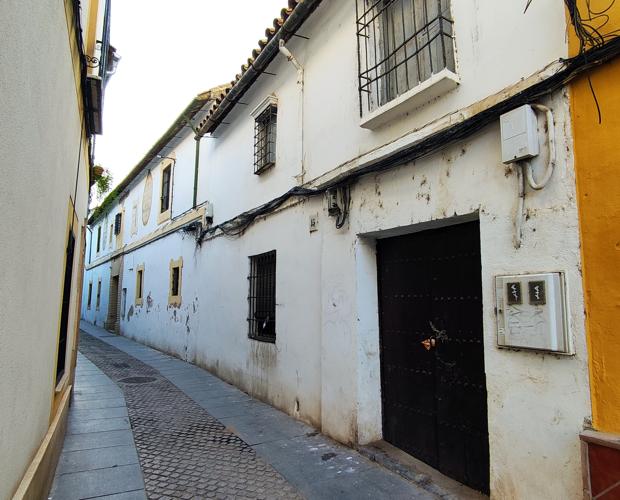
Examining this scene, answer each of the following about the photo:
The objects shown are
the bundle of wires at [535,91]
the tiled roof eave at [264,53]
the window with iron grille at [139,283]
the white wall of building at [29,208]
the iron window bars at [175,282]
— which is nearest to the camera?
the white wall of building at [29,208]

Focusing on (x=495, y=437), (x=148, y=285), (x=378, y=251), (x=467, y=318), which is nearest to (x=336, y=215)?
(x=378, y=251)

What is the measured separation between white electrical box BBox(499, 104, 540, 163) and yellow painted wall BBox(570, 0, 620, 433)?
258mm

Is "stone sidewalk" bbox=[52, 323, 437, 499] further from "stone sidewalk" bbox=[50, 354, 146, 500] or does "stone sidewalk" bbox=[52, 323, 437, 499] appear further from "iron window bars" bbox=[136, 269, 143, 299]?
"iron window bars" bbox=[136, 269, 143, 299]

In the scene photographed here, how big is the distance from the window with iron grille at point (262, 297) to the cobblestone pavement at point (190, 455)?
142cm

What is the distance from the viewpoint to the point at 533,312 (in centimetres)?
264

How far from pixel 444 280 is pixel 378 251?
0.98m

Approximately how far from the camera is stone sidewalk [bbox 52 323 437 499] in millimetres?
3381

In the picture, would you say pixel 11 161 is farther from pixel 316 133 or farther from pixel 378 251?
pixel 316 133

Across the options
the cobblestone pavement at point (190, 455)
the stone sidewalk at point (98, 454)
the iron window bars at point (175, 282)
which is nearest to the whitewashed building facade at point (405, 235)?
the cobblestone pavement at point (190, 455)

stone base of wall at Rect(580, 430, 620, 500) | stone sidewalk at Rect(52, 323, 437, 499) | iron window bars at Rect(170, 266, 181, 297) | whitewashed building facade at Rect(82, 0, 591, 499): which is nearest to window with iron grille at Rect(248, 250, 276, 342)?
whitewashed building facade at Rect(82, 0, 591, 499)

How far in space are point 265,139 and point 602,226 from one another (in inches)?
210

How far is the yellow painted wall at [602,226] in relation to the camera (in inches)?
91.4

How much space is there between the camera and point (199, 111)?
9727 millimetres

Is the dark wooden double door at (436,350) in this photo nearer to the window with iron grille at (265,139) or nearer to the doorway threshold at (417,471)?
the doorway threshold at (417,471)
